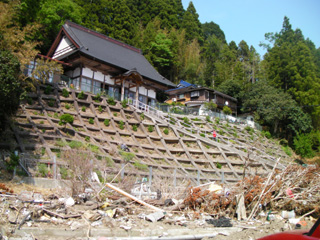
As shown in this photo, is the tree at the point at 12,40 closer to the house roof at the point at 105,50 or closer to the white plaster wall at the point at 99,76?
the house roof at the point at 105,50

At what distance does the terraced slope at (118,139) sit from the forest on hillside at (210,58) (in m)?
10.3

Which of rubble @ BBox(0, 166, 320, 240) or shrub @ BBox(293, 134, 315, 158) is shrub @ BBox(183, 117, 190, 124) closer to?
shrub @ BBox(293, 134, 315, 158)

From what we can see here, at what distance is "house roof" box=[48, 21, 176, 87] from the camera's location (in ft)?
90.5

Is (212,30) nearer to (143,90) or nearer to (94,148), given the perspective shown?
(143,90)

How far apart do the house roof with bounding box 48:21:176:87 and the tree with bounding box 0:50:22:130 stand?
12.7m

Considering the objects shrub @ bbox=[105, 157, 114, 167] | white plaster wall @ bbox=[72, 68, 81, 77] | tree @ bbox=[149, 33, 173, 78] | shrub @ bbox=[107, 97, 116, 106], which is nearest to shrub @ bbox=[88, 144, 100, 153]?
shrub @ bbox=[105, 157, 114, 167]

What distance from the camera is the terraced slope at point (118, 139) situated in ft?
53.7

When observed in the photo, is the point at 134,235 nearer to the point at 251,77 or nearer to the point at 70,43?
the point at 70,43

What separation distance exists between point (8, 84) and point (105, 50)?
1990 cm

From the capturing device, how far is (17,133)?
15914 millimetres

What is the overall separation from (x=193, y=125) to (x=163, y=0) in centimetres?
4376

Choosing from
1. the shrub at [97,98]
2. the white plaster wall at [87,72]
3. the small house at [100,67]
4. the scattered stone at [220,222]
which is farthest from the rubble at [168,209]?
the white plaster wall at [87,72]

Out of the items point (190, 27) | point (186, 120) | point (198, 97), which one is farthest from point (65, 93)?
point (190, 27)

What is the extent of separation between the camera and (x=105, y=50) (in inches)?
1237
